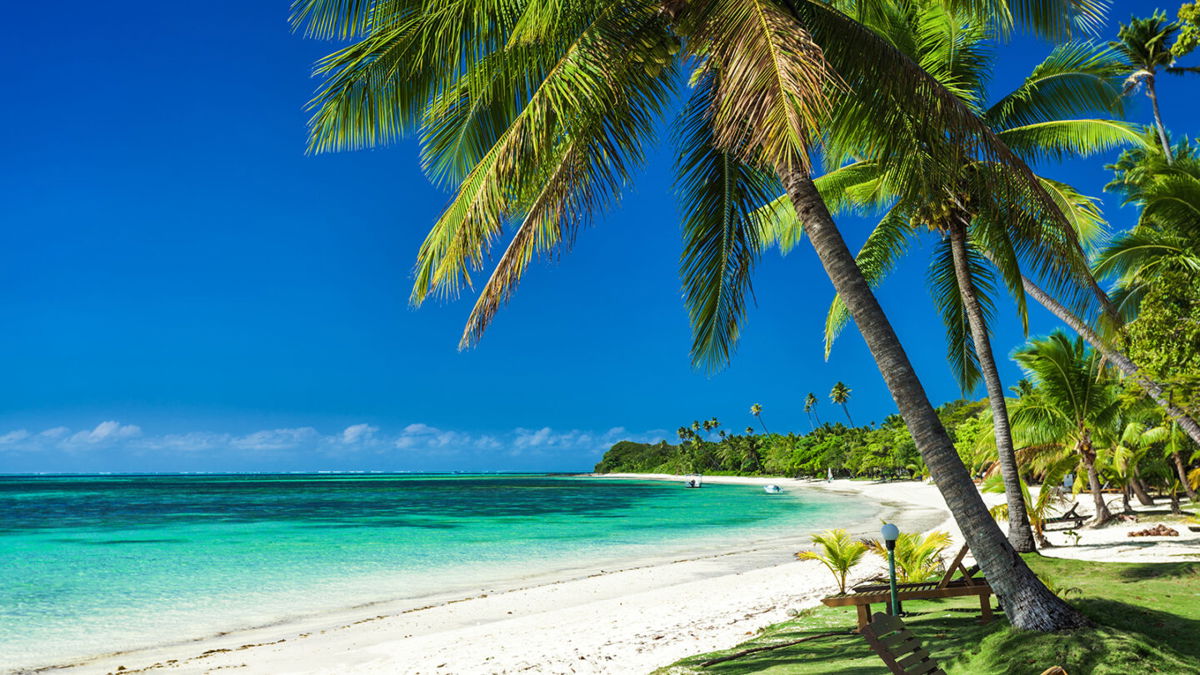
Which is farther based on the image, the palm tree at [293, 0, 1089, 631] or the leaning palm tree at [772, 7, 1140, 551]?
the leaning palm tree at [772, 7, 1140, 551]

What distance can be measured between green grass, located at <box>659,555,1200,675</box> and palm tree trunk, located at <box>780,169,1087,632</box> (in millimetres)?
167

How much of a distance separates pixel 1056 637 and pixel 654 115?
5.27 metres

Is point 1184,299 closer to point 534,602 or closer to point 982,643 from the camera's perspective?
point 982,643

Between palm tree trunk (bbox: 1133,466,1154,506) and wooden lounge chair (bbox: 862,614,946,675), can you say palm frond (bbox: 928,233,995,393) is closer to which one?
wooden lounge chair (bbox: 862,614,946,675)

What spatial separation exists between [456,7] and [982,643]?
6.50 meters

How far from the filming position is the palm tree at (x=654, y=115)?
490cm

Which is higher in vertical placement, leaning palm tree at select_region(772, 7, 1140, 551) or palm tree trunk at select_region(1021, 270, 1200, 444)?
leaning palm tree at select_region(772, 7, 1140, 551)

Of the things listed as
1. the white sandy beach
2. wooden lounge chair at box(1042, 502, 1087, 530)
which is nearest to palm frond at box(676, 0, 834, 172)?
the white sandy beach

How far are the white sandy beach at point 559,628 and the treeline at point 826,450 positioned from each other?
19.2m

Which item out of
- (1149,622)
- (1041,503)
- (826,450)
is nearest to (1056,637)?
(1149,622)

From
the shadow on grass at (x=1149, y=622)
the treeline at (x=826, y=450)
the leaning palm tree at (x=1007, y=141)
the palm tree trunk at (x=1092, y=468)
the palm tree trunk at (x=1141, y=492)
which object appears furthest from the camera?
the treeline at (x=826, y=450)

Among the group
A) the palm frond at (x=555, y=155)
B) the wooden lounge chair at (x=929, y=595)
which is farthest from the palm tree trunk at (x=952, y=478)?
the palm frond at (x=555, y=155)

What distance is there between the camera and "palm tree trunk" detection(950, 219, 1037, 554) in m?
9.87

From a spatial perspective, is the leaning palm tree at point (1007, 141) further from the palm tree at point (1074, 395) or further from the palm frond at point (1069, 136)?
the palm tree at point (1074, 395)
